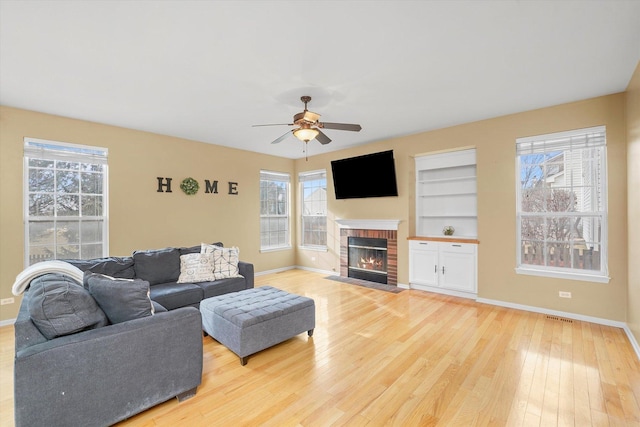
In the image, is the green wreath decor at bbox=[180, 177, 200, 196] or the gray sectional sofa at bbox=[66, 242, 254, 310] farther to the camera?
the green wreath decor at bbox=[180, 177, 200, 196]

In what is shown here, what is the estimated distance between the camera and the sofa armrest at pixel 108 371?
159 centimetres

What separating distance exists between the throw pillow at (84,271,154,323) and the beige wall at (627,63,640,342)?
4.43 metres

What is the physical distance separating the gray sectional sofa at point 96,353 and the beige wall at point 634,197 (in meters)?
4.13

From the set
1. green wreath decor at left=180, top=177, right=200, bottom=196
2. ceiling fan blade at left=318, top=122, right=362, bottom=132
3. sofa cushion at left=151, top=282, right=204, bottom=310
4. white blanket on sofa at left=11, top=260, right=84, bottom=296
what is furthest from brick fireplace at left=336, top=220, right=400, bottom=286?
white blanket on sofa at left=11, top=260, right=84, bottom=296

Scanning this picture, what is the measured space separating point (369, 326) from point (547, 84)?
3372 mm

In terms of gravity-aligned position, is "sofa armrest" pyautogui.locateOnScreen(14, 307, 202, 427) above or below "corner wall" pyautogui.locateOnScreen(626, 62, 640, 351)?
below

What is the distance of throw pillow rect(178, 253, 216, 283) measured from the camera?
3861 millimetres

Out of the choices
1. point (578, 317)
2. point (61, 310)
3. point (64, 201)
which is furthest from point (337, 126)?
point (64, 201)

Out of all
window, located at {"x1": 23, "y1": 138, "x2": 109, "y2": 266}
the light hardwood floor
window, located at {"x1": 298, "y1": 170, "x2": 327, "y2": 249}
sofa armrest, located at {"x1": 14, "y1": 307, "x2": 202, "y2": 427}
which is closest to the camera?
sofa armrest, located at {"x1": 14, "y1": 307, "x2": 202, "y2": 427}

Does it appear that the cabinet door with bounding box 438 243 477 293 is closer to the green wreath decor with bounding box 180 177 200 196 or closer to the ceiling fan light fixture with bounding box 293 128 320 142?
the ceiling fan light fixture with bounding box 293 128 320 142

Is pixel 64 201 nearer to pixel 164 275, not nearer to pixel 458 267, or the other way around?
pixel 164 275

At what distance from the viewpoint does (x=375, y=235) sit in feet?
18.6

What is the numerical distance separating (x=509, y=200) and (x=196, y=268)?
4.49 metres

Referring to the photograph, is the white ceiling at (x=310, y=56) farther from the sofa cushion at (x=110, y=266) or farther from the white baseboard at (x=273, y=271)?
the white baseboard at (x=273, y=271)
